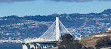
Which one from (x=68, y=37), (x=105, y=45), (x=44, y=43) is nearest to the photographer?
(x=105, y=45)

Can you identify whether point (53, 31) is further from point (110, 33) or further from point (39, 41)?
point (110, 33)

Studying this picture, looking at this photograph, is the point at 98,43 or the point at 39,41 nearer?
the point at 98,43

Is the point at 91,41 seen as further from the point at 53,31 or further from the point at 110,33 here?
the point at 53,31

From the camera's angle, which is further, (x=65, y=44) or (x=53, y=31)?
(x=53, y=31)

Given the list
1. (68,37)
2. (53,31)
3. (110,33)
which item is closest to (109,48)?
(68,37)

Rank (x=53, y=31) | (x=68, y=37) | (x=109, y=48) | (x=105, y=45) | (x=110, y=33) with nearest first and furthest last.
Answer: (x=109, y=48) → (x=105, y=45) → (x=68, y=37) → (x=110, y=33) → (x=53, y=31)

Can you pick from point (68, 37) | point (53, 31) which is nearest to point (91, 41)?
point (68, 37)

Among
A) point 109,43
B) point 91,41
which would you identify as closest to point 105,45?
point 109,43

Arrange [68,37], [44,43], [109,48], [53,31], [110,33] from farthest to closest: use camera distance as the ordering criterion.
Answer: [53,31], [44,43], [110,33], [68,37], [109,48]

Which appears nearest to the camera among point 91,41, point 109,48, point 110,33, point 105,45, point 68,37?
point 109,48

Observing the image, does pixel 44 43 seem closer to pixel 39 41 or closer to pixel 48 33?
pixel 39 41
